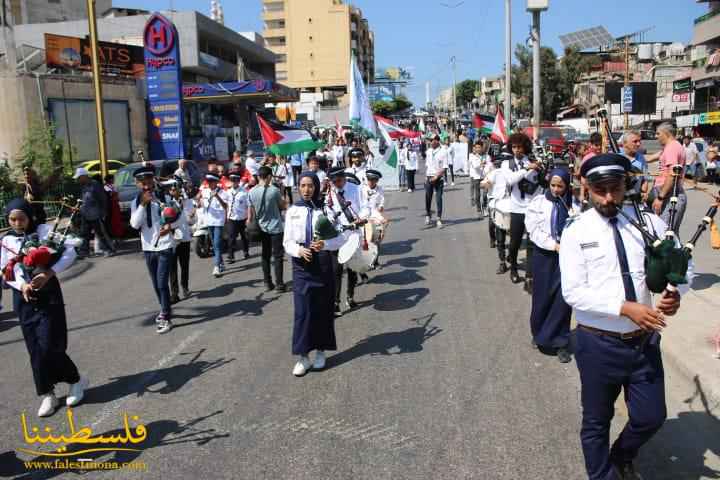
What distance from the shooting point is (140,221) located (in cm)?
767

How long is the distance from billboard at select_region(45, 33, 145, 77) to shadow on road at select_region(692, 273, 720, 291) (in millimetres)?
26027

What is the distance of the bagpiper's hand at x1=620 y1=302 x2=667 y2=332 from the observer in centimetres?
307

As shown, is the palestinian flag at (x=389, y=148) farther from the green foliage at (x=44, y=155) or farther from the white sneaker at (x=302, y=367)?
the green foliage at (x=44, y=155)

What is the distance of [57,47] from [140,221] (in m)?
22.8

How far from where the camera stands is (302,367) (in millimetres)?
5742

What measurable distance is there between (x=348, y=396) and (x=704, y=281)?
217 inches

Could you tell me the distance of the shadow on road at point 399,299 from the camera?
8.03 m

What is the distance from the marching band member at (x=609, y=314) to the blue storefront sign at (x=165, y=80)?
745 inches

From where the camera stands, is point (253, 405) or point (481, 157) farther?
point (481, 157)

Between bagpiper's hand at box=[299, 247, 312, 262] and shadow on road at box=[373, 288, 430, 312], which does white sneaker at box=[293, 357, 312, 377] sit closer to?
bagpiper's hand at box=[299, 247, 312, 262]

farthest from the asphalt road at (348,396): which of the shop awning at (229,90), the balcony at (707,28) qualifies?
the balcony at (707,28)

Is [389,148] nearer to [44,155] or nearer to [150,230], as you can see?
[150,230]

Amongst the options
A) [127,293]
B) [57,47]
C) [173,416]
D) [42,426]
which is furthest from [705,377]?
[57,47]

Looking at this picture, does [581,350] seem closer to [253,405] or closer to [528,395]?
[528,395]
